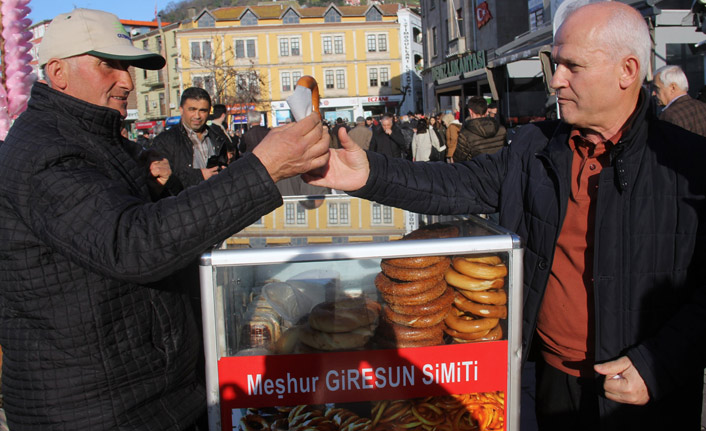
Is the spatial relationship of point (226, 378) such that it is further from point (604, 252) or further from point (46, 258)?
point (604, 252)

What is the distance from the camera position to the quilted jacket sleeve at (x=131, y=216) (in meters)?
1.26

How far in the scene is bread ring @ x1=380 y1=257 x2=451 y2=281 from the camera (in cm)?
161

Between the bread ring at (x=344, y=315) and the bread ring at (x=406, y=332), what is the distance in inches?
1.4

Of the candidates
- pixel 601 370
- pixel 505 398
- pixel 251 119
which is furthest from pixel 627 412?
pixel 251 119

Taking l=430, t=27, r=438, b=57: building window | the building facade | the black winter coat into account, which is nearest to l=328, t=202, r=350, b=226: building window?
the black winter coat

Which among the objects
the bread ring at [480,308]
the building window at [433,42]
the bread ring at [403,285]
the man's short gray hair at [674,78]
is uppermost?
the building window at [433,42]

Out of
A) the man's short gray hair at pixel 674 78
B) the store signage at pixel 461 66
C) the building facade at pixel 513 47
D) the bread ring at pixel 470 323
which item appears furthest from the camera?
the store signage at pixel 461 66

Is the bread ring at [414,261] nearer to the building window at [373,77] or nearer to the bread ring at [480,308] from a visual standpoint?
the bread ring at [480,308]

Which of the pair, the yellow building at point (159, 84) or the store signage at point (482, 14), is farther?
the yellow building at point (159, 84)

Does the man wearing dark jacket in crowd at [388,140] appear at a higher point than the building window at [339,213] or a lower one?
higher

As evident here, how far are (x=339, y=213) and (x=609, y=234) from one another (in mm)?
1139

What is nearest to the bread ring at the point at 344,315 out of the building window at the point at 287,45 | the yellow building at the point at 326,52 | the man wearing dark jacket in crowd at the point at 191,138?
the man wearing dark jacket in crowd at the point at 191,138

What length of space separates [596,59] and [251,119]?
7638 millimetres

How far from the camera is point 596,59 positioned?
1.65m
